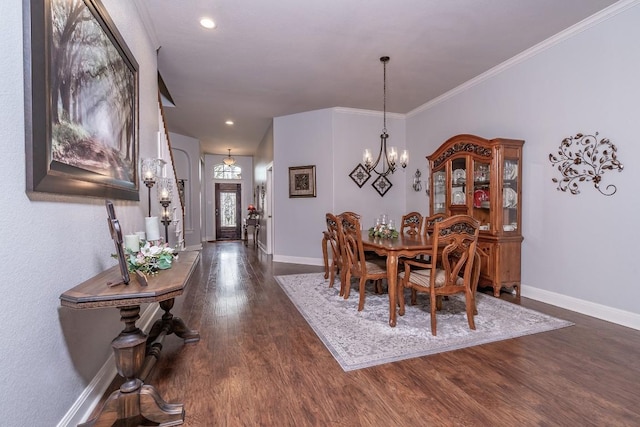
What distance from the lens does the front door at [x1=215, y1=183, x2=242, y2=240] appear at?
10273mm

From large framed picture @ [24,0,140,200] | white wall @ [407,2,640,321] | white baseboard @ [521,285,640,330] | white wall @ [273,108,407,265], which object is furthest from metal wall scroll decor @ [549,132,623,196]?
large framed picture @ [24,0,140,200]

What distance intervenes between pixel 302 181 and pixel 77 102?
14.4 ft

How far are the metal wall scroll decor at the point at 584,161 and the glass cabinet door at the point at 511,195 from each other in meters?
0.37

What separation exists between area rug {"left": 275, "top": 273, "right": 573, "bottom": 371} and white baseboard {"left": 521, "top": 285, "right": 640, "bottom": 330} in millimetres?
442

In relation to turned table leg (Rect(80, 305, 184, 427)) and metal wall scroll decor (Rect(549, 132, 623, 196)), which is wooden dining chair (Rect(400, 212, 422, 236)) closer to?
metal wall scroll decor (Rect(549, 132, 623, 196))

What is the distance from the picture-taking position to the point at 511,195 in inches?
144

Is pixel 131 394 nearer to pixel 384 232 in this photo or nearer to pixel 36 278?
pixel 36 278

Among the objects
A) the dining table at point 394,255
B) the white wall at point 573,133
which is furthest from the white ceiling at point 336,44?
the dining table at point 394,255

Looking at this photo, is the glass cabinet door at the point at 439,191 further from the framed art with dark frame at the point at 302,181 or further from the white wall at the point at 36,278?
the white wall at the point at 36,278

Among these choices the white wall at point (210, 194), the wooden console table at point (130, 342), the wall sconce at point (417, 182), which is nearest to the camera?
the wooden console table at point (130, 342)

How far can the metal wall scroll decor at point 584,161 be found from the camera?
9.44 feet

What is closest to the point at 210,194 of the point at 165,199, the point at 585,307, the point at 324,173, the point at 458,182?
the point at 324,173

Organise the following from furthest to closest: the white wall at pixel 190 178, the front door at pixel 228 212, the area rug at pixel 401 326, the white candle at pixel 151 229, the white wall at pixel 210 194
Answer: the front door at pixel 228 212
the white wall at pixel 210 194
the white wall at pixel 190 178
the area rug at pixel 401 326
the white candle at pixel 151 229

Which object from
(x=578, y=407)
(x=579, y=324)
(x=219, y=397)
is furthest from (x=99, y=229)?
(x=579, y=324)
